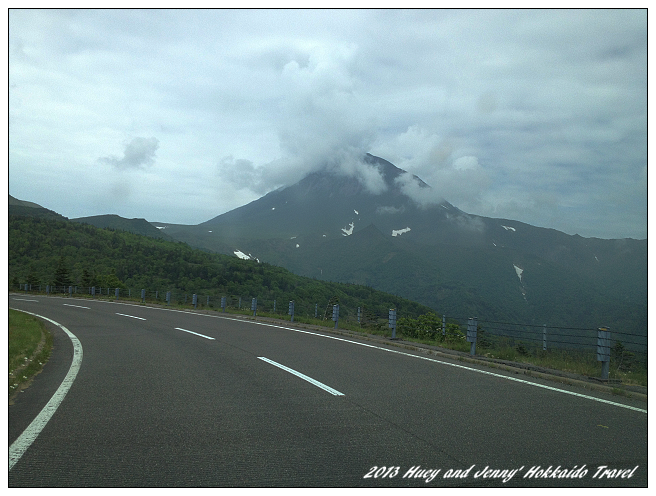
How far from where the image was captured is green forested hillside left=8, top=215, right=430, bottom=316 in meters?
112

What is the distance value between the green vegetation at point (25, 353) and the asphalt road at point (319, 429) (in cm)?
27

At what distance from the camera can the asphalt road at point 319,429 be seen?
3908 millimetres

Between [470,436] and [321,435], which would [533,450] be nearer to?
[470,436]

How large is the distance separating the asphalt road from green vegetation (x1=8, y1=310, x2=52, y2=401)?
10.7 inches

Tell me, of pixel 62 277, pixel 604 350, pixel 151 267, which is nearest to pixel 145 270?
pixel 151 267

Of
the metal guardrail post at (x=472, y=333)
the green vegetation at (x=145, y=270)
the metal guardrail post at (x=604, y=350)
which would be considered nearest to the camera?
the metal guardrail post at (x=604, y=350)

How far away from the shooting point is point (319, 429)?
16.6 feet

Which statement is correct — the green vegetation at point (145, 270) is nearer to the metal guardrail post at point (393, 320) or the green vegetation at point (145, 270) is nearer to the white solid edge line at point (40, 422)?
the metal guardrail post at point (393, 320)

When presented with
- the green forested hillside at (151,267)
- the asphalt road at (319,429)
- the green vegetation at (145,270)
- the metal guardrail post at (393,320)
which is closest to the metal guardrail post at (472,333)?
the asphalt road at (319,429)

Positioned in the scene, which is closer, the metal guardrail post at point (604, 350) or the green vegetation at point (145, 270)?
the metal guardrail post at point (604, 350)

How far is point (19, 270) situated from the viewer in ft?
348

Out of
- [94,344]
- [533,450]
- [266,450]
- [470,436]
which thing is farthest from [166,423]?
[94,344]

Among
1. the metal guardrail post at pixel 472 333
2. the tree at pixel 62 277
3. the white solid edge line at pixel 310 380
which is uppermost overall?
the metal guardrail post at pixel 472 333

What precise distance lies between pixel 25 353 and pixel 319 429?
7992 millimetres
